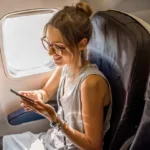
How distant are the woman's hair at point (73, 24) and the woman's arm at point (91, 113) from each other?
15cm

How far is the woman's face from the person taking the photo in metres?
1.15

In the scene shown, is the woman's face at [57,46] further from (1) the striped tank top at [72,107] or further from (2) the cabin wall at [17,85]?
(2) the cabin wall at [17,85]

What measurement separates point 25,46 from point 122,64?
0.75 m

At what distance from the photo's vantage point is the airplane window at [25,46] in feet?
5.15

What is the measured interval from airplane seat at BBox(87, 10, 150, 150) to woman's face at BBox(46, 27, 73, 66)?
18cm

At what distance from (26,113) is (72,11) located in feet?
2.19

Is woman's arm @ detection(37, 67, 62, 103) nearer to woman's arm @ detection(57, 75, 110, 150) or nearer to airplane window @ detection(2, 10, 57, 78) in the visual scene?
airplane window @ detection(2, 10, 57, 78)

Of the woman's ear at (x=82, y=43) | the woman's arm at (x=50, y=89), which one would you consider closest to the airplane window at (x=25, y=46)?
the woman's arm at (x=50, y=89)

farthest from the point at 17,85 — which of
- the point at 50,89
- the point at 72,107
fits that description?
the point at 72,107

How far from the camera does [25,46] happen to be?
5.50 feet

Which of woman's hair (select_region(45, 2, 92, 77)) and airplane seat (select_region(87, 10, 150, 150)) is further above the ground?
woman's hair (select_region(45, 2, 92, 77))

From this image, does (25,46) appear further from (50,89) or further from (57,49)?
(57,49)

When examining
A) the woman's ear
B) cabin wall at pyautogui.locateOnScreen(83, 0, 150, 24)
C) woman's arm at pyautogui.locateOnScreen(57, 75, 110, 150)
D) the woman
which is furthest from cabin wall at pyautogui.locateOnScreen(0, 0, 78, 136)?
woman's arm at pyautogui.locateOnScreen(57, 75, 110, 150)

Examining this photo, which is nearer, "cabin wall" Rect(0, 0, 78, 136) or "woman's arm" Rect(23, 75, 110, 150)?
"woman's arm" Rect(23, 75, 110, 150)
